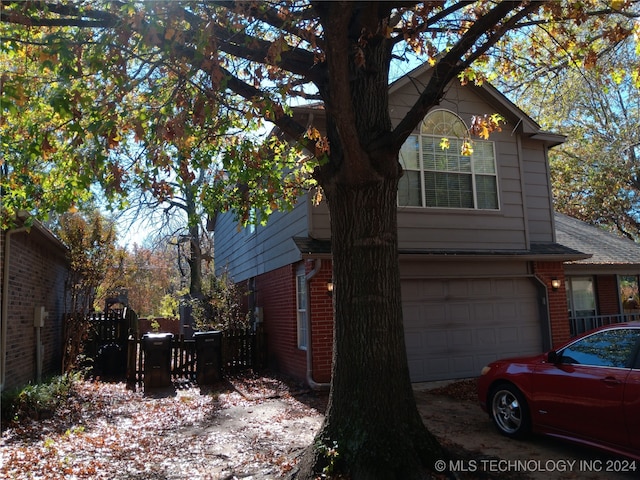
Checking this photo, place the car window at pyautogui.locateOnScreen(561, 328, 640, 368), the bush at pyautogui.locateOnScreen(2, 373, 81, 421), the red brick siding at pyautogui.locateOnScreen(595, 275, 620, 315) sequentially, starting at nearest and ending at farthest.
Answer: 1. the car window at pyautogui.locateOnScreen(561, 328, 640, 368)
2. the bush at pyautogui.locateOnScreen(2, 373, 81, 421)
3. the red brick siding at pyautogui.locateOnScreen(595, 275, 620, 315)

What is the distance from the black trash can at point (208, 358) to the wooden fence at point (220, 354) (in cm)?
18

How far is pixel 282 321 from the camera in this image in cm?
1184

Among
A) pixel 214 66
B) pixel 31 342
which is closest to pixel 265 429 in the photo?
pixel 214 66

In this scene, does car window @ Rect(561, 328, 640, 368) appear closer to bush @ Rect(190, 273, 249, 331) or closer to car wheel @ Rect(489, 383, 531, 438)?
car wheel @ Rect(489, 383, 531, 438)

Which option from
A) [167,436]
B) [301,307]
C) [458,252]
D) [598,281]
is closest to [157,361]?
[301,307]

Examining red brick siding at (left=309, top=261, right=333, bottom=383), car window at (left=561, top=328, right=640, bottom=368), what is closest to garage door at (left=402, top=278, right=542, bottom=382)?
red brick siding at (left=309, top=261, right=333, bottom=383)

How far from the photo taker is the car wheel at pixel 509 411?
632 cm

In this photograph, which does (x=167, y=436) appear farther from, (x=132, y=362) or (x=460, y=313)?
(x=460, y=313)

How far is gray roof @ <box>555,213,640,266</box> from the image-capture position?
1399 cm

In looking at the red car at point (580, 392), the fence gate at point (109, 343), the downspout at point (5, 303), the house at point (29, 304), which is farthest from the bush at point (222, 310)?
Result: the red car at point (580, 392)

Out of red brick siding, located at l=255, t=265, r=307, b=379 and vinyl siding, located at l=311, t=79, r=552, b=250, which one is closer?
vinyl siding, located at l=311, t=79, r=552, b=250

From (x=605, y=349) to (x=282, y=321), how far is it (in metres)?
7.41

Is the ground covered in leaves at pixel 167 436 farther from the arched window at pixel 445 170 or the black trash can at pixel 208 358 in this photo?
the arched window at pixel 445 170

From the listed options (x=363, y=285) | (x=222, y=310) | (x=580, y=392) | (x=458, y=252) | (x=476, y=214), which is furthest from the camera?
(x=222, y=310)
